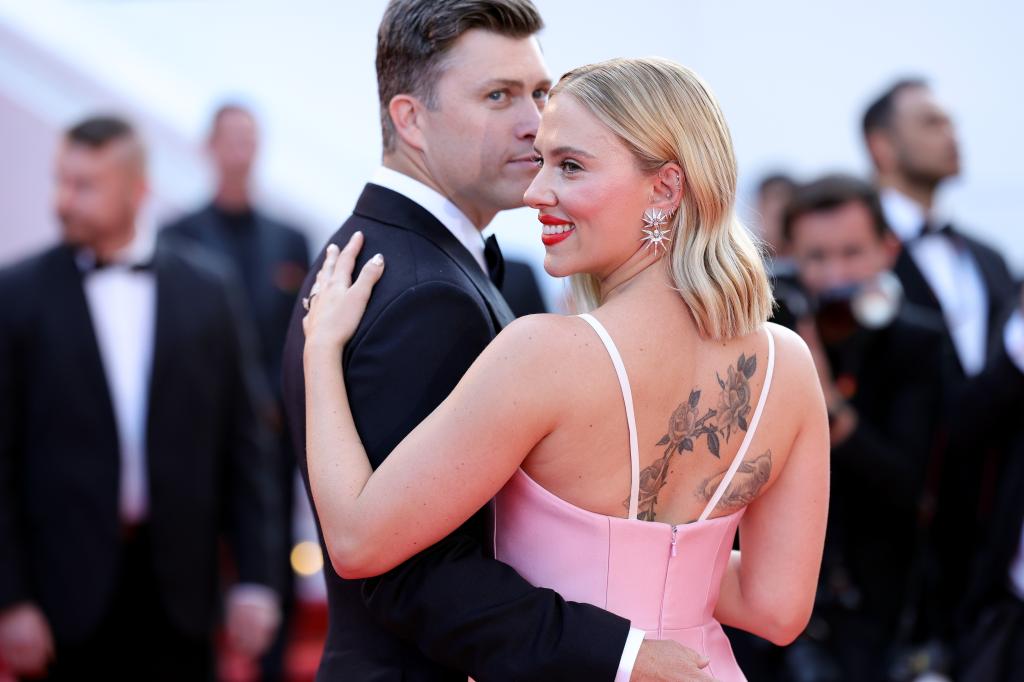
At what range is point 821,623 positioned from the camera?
165 inches

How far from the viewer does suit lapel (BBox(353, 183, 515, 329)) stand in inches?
92.4

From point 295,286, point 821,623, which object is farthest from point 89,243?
point 821,623

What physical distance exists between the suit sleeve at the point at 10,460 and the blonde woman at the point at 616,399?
80.0 inches

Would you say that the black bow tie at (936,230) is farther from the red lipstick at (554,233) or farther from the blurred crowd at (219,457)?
the red lipstick at (554,233)

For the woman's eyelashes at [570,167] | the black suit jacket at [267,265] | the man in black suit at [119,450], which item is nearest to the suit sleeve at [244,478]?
the man in black suit at [119,450]

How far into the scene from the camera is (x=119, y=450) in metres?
4.04

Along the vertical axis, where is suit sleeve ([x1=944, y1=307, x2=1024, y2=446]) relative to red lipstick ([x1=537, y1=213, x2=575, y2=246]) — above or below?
below

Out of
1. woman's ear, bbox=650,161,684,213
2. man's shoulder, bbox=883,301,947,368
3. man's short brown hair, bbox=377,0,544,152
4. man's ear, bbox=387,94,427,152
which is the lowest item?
man's shoulder, bbox=883,301,947,368

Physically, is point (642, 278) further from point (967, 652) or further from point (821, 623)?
point (821, 623)

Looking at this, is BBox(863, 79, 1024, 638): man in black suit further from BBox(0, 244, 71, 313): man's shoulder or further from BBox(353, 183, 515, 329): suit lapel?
BBox(0, 244, 71, 313): man's shoulder

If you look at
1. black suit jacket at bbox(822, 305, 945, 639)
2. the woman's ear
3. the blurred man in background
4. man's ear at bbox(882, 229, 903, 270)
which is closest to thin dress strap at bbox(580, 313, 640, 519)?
the woman's ear

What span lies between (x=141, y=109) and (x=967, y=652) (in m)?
5.44

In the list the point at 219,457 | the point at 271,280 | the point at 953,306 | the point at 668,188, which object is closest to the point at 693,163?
the point at 668,188

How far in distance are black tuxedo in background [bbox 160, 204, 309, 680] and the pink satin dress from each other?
3.56m
